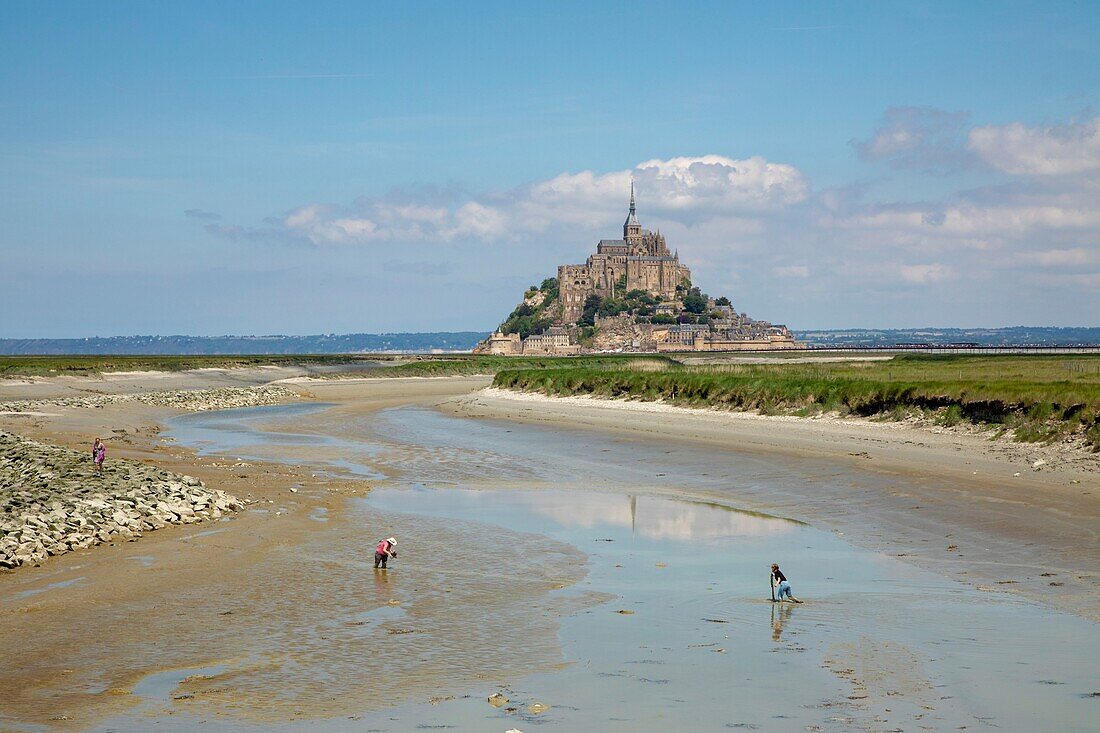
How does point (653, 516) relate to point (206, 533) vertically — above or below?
below

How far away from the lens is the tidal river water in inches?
332

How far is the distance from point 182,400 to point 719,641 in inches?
2077

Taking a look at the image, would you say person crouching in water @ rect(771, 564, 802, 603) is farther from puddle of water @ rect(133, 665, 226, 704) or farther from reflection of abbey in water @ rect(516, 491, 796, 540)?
puddle of water @ rect(133, 665, 226, 704)

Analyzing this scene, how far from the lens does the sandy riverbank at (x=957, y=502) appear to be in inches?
536

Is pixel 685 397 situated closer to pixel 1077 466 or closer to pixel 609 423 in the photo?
pixel 609 423

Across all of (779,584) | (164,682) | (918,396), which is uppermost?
(918,396)

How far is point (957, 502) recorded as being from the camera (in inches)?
741

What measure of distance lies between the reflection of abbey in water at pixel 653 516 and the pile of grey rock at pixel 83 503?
596cm

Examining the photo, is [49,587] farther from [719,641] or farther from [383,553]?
[719,641]

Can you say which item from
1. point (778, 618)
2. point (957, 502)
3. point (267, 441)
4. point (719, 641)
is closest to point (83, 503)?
point (719, 641)

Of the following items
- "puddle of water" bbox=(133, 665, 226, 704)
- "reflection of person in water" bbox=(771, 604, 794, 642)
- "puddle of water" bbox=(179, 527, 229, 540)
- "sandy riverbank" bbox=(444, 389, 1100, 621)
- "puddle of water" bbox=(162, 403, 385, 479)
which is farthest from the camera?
"puddle of water" bbox=(162, 403, 385, 479)

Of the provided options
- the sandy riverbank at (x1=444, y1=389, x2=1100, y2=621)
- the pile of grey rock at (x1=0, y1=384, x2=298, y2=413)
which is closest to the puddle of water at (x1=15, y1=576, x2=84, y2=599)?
the sandy riverbank at (x1=444, y1=389, x2=1100, y2=621)

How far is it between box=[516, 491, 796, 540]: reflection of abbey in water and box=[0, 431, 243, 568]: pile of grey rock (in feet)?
19.6

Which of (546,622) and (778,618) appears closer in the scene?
(778,618)
